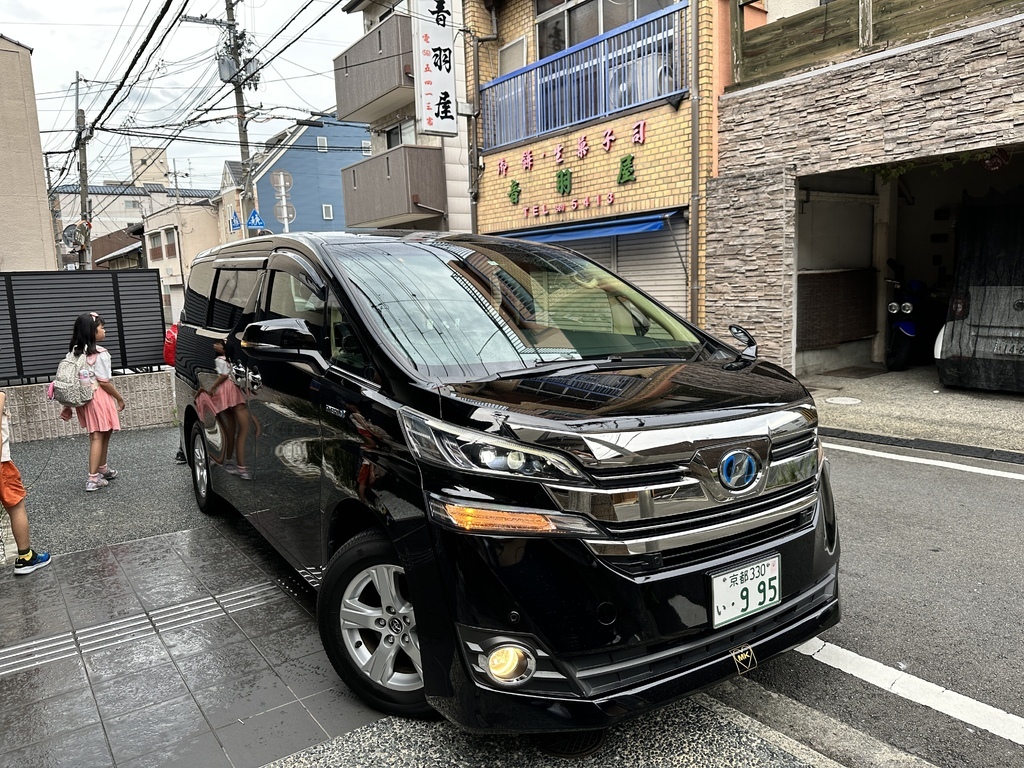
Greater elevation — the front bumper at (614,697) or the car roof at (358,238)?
the car roof at (358,238)

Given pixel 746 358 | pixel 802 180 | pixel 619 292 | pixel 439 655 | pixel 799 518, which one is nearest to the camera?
pixel 439 655

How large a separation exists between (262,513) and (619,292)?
2.22 m

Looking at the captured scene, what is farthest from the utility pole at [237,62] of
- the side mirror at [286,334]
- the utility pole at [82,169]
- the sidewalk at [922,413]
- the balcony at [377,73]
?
the side mirror at [286,334]

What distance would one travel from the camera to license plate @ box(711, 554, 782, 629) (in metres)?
2.39

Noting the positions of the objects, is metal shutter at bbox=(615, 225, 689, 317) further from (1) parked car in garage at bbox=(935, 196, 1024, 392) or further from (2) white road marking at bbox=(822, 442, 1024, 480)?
(2) white road marking at bbox=(822, 442, 1024, 480)

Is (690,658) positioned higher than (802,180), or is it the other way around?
(802,180)

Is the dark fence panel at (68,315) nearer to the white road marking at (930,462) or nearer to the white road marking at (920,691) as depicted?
the white road marking at (930,462)

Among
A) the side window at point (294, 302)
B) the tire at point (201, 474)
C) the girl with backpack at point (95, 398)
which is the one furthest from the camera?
the girl with backpack at point (95, 398)

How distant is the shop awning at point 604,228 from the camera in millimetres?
10945

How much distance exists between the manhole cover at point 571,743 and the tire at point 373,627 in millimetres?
438

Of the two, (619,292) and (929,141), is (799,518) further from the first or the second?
(929,141)

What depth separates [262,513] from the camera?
3.97 metres

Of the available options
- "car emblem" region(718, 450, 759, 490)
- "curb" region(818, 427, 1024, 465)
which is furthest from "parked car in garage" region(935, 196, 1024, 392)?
"car emblem" region(718, 450, 759, 490)

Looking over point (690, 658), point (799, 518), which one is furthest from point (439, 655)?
point (799, 518)
